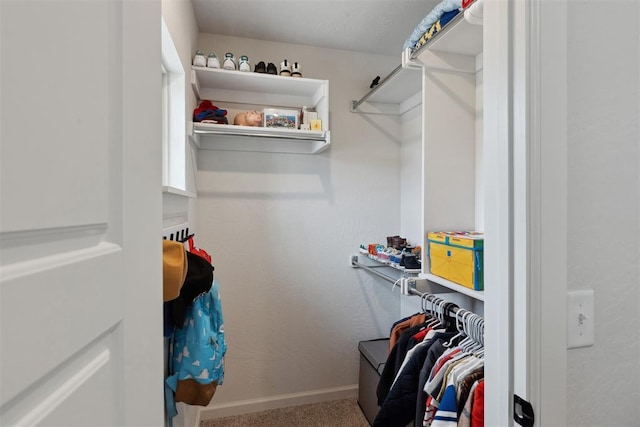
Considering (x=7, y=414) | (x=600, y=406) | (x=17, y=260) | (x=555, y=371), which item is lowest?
(x=600, y=406)

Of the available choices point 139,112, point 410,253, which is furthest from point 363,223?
point 139,112

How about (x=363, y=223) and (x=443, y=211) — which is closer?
(x=443, y=211)

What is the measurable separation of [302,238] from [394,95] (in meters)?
1.16

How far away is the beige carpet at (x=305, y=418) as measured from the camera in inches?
78.8

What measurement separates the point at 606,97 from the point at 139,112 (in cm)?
95

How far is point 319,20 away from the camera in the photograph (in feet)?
6.25

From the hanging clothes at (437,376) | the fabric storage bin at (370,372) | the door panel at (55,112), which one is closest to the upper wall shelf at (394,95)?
the hanging clothes at (437,376)

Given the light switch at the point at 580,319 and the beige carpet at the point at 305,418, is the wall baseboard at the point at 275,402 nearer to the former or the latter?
the beige carpet at the point at 305,418

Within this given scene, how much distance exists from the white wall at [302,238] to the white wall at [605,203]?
5.39 feet

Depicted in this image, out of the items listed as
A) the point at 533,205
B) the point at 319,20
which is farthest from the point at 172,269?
the point at 319,20

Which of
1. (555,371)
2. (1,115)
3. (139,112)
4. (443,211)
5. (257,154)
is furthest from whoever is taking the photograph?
(257,154)

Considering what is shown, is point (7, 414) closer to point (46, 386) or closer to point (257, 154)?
point (46, 386)

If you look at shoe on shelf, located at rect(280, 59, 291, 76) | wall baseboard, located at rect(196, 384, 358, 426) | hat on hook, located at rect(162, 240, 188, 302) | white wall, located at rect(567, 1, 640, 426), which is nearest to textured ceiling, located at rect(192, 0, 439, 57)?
shoe on shelf, located at rect(280, 59, 291, 76)

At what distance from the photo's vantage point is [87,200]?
0.41 m
